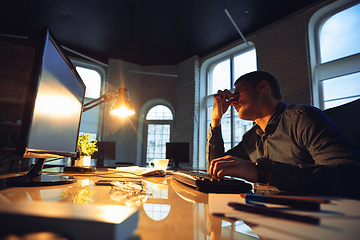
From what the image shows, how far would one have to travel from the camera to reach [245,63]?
227 inches

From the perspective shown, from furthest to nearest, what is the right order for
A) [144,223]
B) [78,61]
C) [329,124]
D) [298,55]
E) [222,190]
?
[78,61] < [298,55] < [329,124] < [222,190] < [144,223]

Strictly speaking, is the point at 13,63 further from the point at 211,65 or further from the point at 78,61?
the point at 211,65

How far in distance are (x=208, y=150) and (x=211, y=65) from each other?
5595 millimetres

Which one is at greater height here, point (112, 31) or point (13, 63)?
point (112, 31)

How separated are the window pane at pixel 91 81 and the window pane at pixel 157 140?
2.11 meters

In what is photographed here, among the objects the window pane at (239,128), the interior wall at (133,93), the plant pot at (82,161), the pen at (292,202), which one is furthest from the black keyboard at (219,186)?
the interior wall at (133,93)

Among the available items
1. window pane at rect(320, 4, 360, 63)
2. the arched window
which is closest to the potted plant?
window pane at rect(320, 4, 360, 63)

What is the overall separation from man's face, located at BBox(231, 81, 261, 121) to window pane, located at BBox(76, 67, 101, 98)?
618 cm

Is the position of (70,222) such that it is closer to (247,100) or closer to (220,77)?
(247,100)

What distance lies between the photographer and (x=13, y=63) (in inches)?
207

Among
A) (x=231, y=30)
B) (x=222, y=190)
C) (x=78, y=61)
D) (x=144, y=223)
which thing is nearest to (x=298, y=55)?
(x=231, y=30)

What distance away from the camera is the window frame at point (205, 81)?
5936 mm

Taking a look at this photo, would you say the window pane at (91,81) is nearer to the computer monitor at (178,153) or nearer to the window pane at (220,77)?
Answer: the computer monitor at (178,153)

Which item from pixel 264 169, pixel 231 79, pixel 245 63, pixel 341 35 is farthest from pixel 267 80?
pixel 231 79
